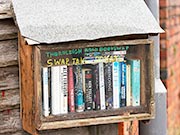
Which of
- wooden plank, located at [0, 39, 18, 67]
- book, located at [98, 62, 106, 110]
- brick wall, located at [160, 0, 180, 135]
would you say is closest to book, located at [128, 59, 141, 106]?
book, located at [98, 62, 106, 110]

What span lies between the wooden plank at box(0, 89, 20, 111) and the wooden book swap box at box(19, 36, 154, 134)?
0.15 feet

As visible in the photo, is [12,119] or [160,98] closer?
[12,119]

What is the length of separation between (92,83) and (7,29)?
40 cm

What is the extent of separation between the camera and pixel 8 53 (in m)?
2.01

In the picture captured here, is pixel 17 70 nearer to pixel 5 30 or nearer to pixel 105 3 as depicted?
pixel 5 30

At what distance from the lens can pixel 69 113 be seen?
76.0 inches

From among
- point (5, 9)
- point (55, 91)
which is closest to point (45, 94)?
point (55, 91)

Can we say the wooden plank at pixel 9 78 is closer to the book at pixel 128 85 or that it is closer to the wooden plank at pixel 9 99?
the wooden plank at pixel 9 99

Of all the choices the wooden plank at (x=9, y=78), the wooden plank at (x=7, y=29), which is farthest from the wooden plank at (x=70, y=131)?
the wooden plank at (x=7, y=29)

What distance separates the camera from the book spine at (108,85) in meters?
1.95

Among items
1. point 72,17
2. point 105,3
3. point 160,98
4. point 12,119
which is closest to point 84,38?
point 72,17

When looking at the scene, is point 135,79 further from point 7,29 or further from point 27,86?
point 7,29

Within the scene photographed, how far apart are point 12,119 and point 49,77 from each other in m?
0.30

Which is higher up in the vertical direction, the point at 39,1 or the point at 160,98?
the point at 39,1
